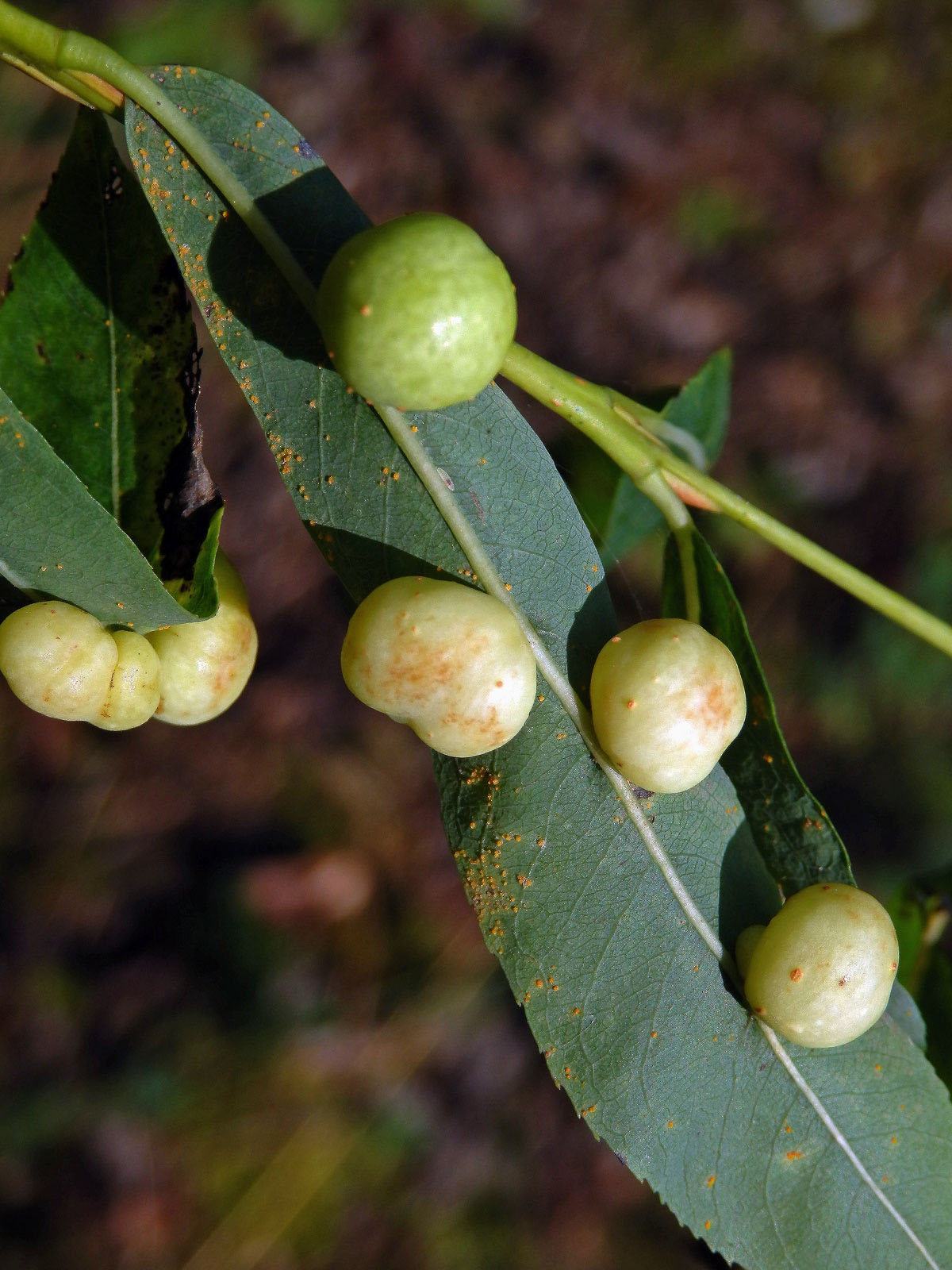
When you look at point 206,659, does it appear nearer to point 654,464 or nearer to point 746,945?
point 654,464

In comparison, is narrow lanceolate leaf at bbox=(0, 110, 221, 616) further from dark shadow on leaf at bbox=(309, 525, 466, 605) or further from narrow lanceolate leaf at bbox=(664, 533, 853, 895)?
narrow lanceolate leaf at bbox=(664, 533, 853, 895)

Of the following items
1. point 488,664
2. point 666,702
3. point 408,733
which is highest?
point 488,664

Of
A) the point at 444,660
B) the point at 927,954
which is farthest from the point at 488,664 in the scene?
the point at 927,954

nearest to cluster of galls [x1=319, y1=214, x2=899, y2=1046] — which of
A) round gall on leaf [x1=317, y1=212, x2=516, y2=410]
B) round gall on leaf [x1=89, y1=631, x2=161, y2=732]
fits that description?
round gall on leaf [x1=317, y1=212, x2=516, y2=410]

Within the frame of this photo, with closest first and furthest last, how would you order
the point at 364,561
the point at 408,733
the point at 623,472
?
the point at 364,561 < the point at 623,472 < the point at 408,733

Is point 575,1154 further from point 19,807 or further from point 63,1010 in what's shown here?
point 19,807

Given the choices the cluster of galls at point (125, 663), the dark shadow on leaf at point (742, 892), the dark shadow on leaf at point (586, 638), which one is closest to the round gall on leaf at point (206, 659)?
the cluster of galls at point (125, 663)

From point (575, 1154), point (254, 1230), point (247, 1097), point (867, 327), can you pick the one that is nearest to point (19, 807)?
point (247, 1097)
